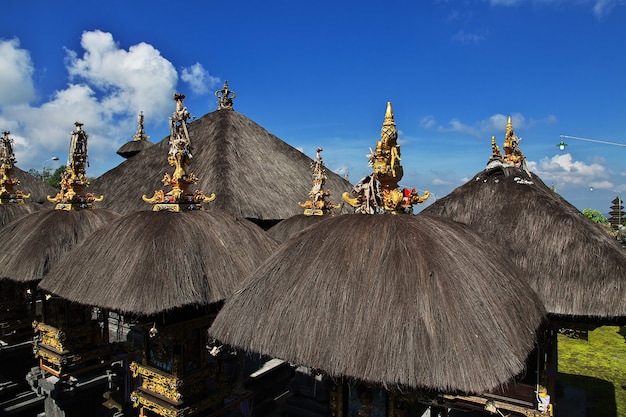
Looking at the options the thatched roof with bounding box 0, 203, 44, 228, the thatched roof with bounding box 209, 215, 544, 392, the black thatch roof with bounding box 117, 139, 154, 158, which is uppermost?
the black thatch roof with bounding box 117, 139, 154, 158

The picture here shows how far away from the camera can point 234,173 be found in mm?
14938

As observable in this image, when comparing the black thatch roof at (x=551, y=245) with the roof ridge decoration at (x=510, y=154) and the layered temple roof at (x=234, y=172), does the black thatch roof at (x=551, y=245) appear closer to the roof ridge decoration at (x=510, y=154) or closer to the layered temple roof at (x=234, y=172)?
the roof ridge decoration at (x=510, y=154)

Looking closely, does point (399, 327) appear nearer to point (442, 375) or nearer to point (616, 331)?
point (442, 375)

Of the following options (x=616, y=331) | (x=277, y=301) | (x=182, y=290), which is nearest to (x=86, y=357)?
(x=182, y=290)

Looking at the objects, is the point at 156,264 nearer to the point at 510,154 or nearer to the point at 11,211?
the point at 510,154

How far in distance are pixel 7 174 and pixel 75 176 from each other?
223 inches

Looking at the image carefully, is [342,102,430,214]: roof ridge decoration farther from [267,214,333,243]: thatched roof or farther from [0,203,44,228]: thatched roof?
[0,203,44,228]: thatched roof

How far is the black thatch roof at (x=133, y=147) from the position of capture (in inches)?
1215

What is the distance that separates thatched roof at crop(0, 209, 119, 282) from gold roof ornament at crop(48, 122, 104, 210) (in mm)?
260

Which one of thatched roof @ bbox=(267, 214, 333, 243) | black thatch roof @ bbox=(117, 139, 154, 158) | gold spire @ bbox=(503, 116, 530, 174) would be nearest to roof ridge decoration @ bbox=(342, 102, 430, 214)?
gold spire @ bbox=(503, 116, 530, 174)

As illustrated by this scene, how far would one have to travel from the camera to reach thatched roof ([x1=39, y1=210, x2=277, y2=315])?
5871mm

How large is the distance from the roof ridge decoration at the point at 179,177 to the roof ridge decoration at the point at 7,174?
8.44m

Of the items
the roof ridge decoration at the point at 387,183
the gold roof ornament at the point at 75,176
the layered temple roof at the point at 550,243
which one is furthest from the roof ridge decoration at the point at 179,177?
the layered temple roof at the point at 550,243

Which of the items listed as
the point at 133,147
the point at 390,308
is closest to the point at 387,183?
the point at 390,308
